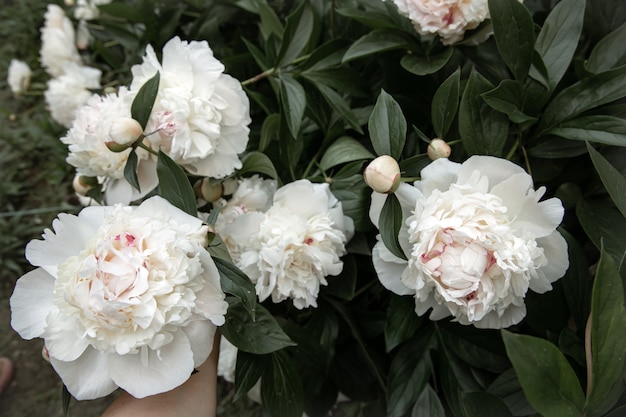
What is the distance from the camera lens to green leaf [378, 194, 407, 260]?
1.79 feet

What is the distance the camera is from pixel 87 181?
0.69 metres

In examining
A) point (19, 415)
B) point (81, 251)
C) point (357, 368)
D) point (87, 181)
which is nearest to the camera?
point (81, 251)

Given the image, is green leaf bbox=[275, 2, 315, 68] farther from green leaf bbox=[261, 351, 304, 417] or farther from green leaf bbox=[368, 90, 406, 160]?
green leaf bbox=[261, 351, 304, 417]

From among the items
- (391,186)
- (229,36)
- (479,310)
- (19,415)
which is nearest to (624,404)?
(479,310)

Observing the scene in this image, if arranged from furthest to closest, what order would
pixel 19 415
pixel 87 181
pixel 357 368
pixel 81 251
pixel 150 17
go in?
pixel 19 415 → pixel 150 17 → pixel 357 368 → pixel 87 181 → pixel 81 251

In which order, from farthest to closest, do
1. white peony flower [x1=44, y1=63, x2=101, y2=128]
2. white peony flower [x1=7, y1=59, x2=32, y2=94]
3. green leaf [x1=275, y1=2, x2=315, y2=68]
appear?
white peony flower [x1=7, y1=59, x2=32, y2=94] → white peony flower [x1=44, y1=63, x2=101, y2=128] → green leaf [x1=275, y1=2, x2=315, y2=68]

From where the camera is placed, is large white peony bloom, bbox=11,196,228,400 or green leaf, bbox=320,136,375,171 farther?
green leaf, bbox=320,136,375,171

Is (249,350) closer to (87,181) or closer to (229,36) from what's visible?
(87,181)

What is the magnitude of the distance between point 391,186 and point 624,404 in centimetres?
32

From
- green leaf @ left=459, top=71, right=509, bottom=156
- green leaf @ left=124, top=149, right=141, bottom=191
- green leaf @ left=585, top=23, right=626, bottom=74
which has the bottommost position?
green leaf @ left=124, top=149, right=141, bottom=191

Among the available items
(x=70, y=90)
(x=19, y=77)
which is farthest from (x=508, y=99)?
(x=19, y=77)

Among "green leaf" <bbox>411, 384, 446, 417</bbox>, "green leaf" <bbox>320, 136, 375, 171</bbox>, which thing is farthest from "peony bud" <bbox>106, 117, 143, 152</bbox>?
"green leaf" <bbox>411, 384, 446, 417</bbox>

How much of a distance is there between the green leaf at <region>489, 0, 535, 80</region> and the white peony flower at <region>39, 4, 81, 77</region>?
911 millimetres

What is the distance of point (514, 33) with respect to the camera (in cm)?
61
